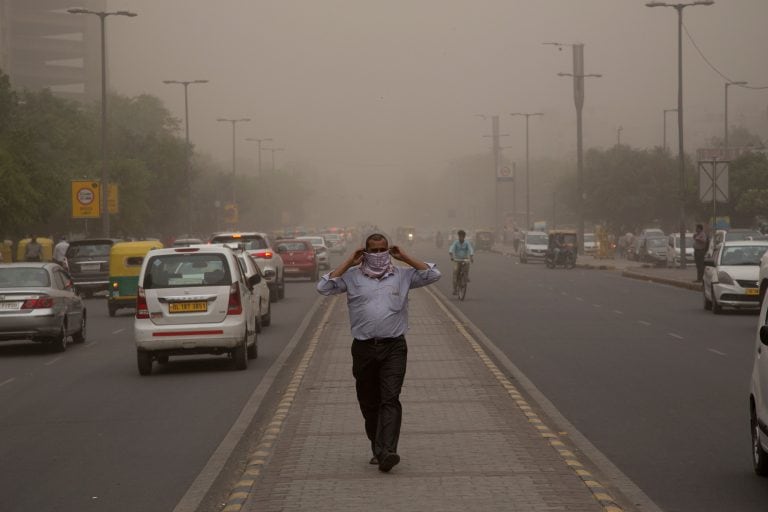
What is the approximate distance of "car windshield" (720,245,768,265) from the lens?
33.0m

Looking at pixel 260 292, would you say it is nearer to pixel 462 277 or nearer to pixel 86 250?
pixel 462 277

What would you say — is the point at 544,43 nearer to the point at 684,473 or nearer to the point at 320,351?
the point at 320,351

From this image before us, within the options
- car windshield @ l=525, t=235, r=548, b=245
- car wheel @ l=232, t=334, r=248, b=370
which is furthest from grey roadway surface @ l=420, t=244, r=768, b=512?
car windshield @ l=525, t=235, r=548, b=245

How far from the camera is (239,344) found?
66.6 feet

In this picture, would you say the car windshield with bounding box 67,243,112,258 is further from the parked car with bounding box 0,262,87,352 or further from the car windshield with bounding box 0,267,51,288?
the car windshield with bounding box 0,267,51,288

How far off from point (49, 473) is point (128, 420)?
3485 millimetres

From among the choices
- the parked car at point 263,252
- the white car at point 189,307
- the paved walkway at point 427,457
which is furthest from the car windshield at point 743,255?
the white car at point 189,307

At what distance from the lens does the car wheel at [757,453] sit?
10586 mm

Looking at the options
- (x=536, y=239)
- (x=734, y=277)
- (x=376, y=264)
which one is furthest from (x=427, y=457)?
(x=536, y=239)

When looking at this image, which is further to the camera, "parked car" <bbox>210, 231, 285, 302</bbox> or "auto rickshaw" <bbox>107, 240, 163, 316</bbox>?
"parked car" <bbox>210, 231, 285, 302</bbox>

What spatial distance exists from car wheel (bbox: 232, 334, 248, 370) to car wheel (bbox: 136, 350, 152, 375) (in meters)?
1.16

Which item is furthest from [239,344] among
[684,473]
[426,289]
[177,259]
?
[426,289]

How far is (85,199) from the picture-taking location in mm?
59469

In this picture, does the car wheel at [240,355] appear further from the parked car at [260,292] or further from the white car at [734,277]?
the white car at [734,277]
